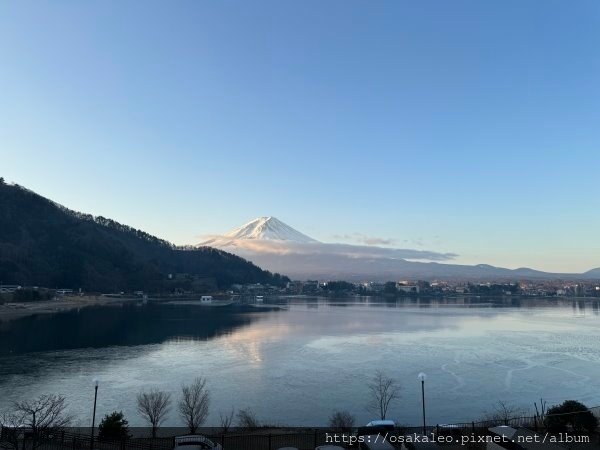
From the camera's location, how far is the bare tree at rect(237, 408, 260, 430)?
1027 centimetres

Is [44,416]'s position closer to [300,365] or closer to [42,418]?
[42,418]

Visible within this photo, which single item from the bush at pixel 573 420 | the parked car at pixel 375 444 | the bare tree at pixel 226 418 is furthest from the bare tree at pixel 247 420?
the bush at pixel 573 420

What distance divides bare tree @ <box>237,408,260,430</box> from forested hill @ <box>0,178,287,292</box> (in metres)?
60.1

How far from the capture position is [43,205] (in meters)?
87.2

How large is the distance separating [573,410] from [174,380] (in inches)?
487

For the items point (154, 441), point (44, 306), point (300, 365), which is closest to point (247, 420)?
point (154, 441)

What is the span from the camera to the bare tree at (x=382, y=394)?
12505mm

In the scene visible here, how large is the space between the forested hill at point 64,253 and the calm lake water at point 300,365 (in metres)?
38.9

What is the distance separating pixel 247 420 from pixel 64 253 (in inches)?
2925

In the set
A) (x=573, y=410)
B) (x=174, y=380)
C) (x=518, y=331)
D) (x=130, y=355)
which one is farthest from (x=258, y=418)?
(x=518, y=331)

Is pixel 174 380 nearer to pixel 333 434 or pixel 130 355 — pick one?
pixel 130 355

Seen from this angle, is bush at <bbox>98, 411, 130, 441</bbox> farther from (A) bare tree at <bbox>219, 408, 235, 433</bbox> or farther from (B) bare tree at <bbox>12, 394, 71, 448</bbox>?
(A) bare tree at <bbox>219, 408, 235, 433</bbox>

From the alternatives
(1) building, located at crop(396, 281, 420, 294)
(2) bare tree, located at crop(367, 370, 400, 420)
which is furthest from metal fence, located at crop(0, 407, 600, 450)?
(1) building, located at crop(396, 281, 420, 294)

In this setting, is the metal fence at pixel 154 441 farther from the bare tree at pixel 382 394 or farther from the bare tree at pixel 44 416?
Answer: the bare tree at pixel 382 394
